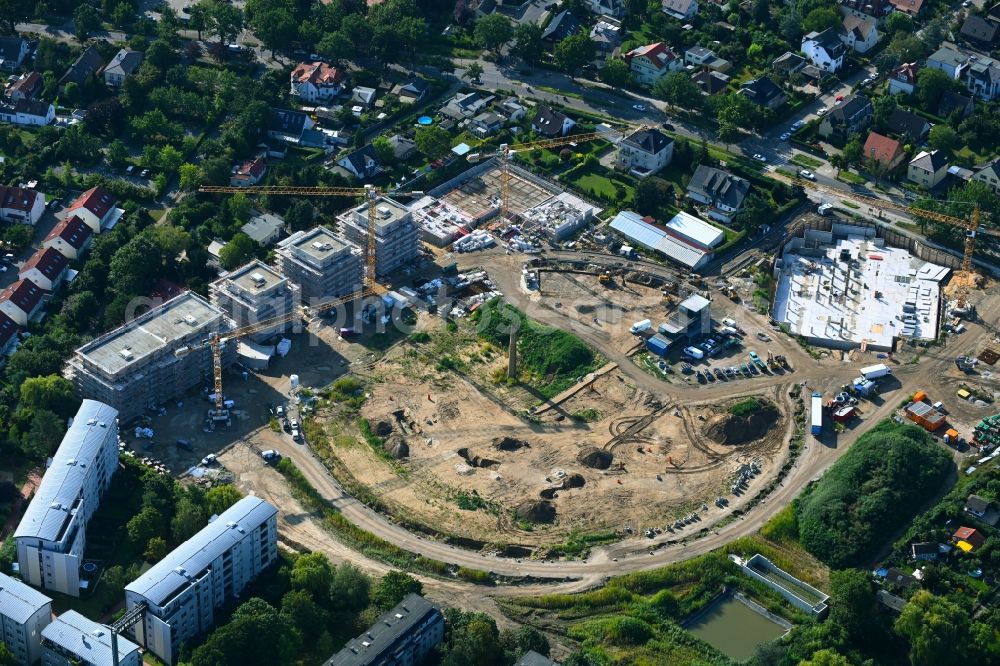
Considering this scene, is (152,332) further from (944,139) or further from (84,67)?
(944,139)

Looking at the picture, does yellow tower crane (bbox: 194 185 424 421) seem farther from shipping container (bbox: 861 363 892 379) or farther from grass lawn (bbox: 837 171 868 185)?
shipping container (bbox: 861 363 892 379)

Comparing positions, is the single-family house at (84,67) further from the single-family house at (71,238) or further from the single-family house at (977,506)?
the single-family house at (977,506)

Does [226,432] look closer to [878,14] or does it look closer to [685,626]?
[685,626]

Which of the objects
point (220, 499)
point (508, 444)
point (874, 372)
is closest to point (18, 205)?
point (220, 499)

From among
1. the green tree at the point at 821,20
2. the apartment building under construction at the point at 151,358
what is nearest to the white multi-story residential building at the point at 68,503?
the apartment building under construction at the point at 151,358

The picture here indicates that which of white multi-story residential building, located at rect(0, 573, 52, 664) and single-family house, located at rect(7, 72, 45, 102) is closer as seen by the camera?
white multi-story residential building, located at rect(0, 573, 52, 664)

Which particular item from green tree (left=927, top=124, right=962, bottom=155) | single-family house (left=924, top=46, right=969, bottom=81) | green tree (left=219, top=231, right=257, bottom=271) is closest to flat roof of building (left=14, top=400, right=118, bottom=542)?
green tree (left=219, top=231, right=257, bottom=271)

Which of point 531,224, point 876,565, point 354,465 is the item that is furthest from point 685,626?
point 531,224
